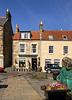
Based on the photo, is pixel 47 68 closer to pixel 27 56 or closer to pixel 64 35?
pixel 27 56

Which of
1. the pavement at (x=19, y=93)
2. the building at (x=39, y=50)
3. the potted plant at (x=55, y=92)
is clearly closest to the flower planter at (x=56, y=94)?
the potted plant at (x=55, y=92)

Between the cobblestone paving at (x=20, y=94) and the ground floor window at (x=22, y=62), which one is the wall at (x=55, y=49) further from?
the cobblestone paving at (x=20, y=94)

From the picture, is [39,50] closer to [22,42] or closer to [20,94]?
[22,42]

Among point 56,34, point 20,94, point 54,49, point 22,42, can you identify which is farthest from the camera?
point 56,34

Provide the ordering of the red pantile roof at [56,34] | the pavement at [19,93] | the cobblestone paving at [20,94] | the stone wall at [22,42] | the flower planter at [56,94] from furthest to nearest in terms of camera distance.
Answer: the red pantile roof at [56,34], the stone wall at [22,42], the pavement at [19,93], the cobblestone paving at [20,94], the flower planter at [56,94]

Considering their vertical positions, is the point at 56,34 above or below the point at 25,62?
above

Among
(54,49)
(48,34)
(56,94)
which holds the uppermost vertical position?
(48,34)

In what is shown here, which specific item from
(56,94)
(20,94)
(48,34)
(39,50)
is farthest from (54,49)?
(56,94)

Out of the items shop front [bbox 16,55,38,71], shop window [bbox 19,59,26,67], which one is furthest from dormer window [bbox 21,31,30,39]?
shop window [bbox 19,59,26,67]

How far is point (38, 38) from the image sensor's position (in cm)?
2789

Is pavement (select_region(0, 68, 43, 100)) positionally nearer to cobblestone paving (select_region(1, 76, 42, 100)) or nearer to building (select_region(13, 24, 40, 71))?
cobblestone paving (select_region(1, 76, 42, 100))

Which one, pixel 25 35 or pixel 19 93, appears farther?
pixel 25 35

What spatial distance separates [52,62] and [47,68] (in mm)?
3293

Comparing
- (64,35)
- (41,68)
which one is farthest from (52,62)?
(64,35)
